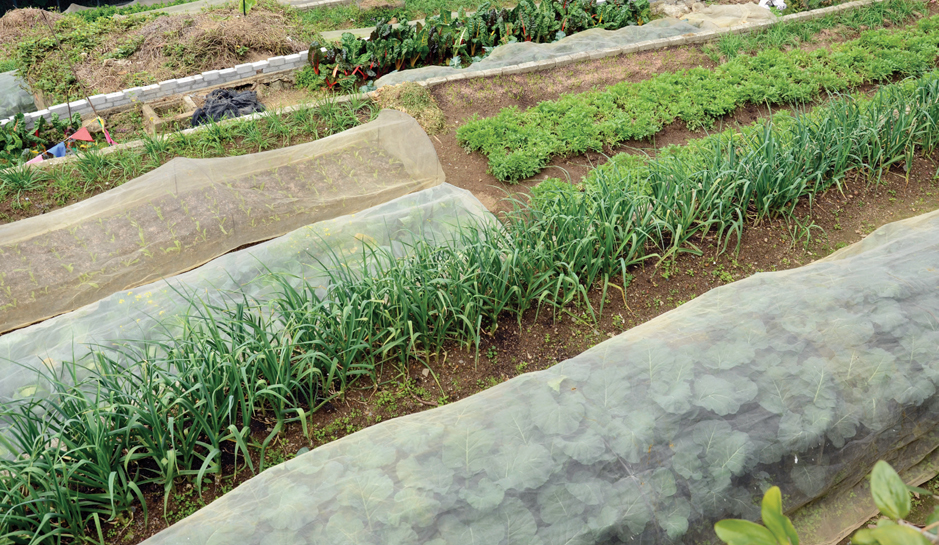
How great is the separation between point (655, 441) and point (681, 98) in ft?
14.0

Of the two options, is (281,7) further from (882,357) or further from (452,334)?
(882,357)

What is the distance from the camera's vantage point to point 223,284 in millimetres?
3551

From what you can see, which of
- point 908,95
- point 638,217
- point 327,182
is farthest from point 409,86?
point 908,95

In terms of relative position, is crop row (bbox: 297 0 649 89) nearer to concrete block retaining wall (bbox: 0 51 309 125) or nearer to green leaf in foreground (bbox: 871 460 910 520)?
concrete block retaining wall (bbox: 0 51 309 125)

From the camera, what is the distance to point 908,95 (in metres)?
4.69

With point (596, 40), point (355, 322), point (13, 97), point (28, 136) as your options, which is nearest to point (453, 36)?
point (596, 40)

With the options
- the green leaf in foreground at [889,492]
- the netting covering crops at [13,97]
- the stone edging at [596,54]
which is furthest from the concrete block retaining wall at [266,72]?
the green leaf in foreground at [889,492]

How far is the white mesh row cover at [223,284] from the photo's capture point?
10.2 ft

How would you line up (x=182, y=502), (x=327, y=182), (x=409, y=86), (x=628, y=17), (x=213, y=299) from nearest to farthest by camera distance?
(x=182, y=502) → (x=213, y=299) → (x=327, y=182) → (x=409, y=86) → (x=628, y=17)

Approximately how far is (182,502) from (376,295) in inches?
46.5

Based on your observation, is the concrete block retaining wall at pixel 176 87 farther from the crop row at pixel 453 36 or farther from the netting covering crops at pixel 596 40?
the netting covering crops at pixel 596 40

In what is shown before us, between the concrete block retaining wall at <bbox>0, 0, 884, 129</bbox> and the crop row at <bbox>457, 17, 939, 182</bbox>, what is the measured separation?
0.83 m

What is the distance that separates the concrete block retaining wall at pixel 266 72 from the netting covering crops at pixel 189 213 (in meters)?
1.63

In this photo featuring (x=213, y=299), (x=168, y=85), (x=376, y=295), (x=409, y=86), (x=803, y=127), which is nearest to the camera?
(x=376, y=295)
